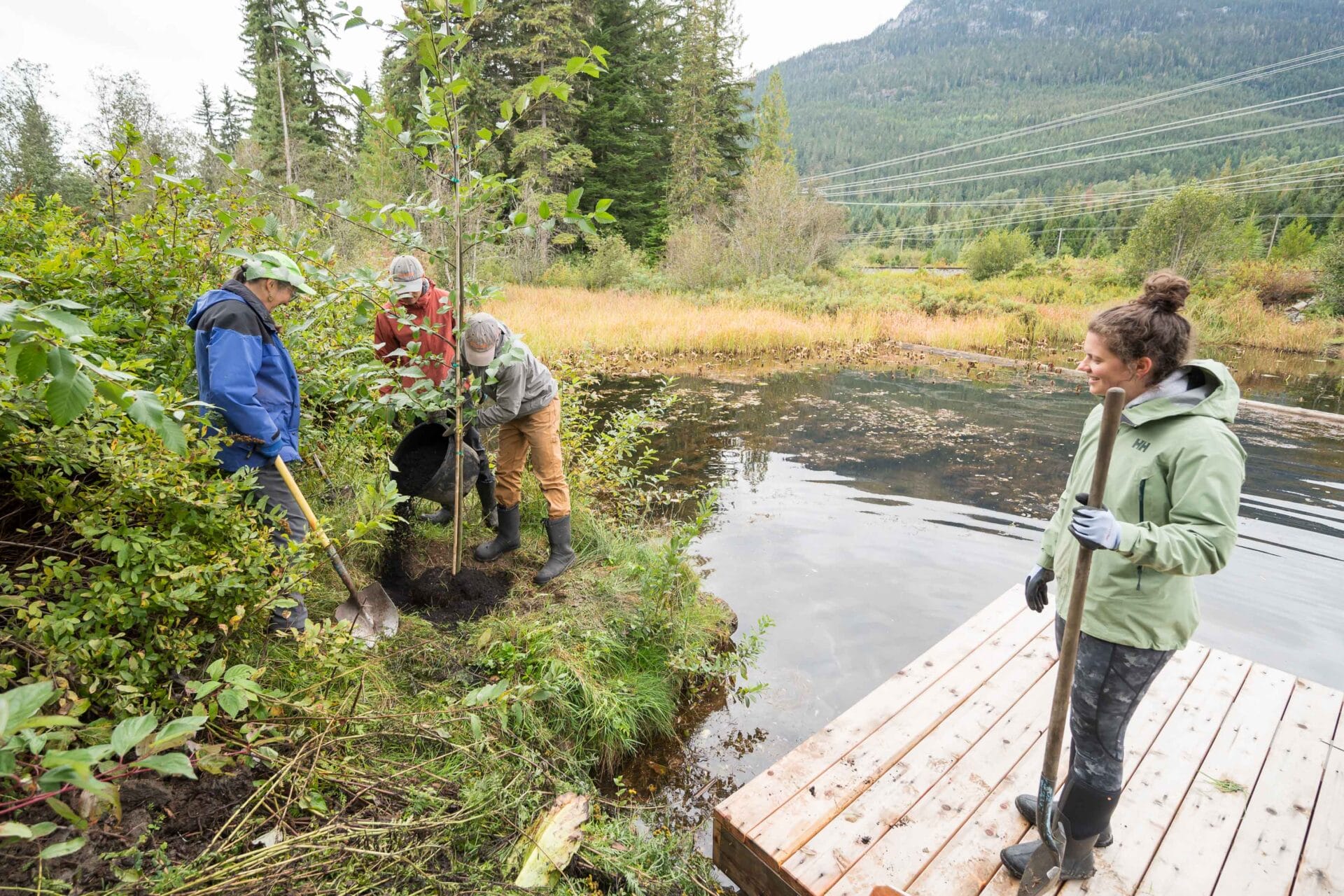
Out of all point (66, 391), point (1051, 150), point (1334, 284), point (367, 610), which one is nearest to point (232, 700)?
point (66, 391)

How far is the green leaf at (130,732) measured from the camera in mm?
925

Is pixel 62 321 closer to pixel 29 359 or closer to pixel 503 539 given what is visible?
pixel 29 359

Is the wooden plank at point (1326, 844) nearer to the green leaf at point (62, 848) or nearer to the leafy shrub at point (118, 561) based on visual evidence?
the green leaf at point (62, 848)

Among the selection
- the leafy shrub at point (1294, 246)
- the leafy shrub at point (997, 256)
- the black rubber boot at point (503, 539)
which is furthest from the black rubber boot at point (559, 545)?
the leafy shrub at point (1294, 246)

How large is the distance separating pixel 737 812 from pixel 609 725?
854mm

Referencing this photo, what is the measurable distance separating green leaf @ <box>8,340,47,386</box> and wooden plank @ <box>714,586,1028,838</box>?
7.42 ft

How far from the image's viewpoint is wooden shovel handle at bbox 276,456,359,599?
→ 224 cm

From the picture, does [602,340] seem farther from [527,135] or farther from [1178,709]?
[527,135]

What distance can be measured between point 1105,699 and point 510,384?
2.86 m

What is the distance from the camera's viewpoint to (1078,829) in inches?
73.5

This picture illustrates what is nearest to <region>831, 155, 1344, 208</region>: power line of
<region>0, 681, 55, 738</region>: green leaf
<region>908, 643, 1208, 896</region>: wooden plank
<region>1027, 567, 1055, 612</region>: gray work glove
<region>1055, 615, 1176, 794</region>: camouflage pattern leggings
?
<region>908, 643, 1208, 896</region>: wooden plank

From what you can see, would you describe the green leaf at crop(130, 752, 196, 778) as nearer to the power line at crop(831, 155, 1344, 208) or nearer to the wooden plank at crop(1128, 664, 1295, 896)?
the wooden plank at crop(1128, 664, 1295, 896)

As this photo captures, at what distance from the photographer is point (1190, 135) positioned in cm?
10431

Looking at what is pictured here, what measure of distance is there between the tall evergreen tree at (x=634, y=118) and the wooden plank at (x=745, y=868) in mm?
25620
